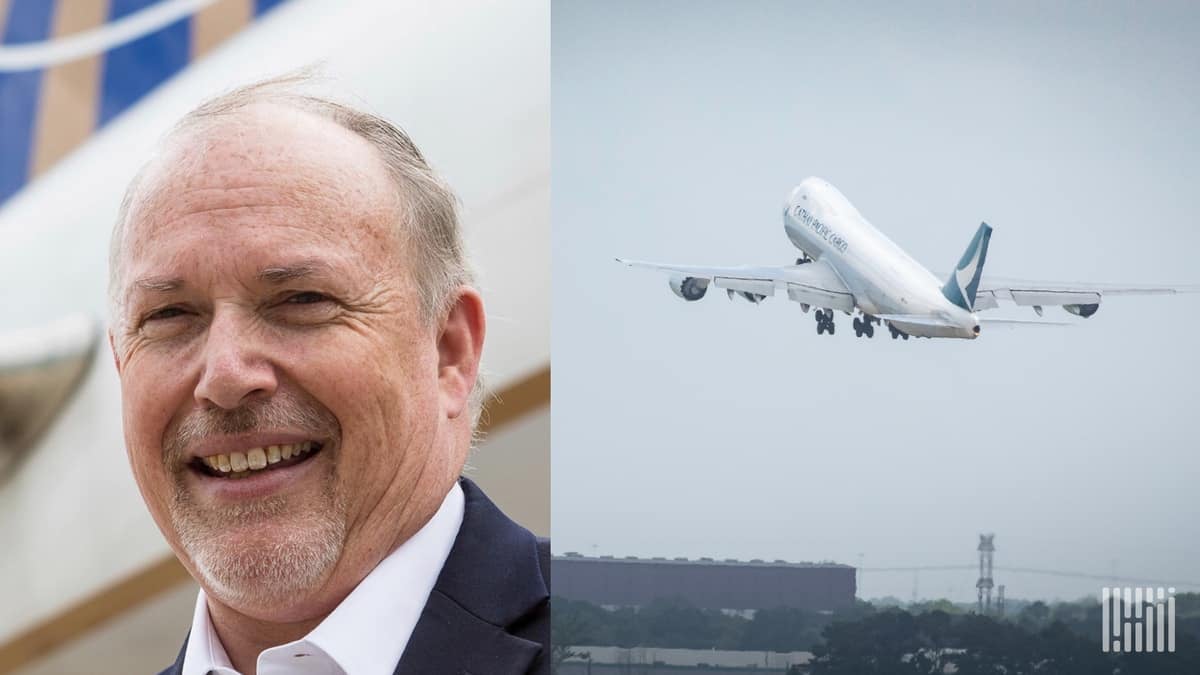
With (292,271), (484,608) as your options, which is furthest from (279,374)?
(484,608)

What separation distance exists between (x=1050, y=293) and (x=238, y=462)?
203cm

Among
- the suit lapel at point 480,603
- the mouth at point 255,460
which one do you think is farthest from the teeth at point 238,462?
the suit lapel at point 480,603

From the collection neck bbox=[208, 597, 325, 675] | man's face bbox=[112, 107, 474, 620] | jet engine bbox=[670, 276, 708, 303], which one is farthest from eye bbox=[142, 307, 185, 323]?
jet engine bbox=[670, 276, 708, 303]

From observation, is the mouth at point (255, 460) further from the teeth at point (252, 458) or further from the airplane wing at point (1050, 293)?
the airplane wing at point (1050, 293)

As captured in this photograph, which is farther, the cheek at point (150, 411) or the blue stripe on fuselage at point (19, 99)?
the blue stripe on fuselage at point (19, 99)

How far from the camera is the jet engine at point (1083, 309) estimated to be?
128 inches

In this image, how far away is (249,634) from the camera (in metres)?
2.15

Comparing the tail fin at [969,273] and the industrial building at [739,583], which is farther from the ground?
the tail fin at [969,273]

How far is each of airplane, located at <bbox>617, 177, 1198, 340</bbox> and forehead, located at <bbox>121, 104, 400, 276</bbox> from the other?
113 cm

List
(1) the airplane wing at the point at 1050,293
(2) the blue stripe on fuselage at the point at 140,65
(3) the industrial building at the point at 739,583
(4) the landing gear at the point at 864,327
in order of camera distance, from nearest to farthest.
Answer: (2) the blue stripe on fuselage at the point at 140,65
(3) the industrial building at the point at 739,583
(1) the airplane wing at the point at 1050,293
(4) the landing gear at the point at 864,327

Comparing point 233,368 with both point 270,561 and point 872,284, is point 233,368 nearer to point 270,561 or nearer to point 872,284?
point 270,561

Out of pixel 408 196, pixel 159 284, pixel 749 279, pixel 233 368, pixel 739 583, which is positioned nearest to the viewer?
pixel 233 368

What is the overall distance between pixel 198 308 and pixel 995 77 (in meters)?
2.10

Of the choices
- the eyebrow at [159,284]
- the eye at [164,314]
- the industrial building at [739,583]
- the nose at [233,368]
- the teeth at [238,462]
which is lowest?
the industrial building at [739,583]
